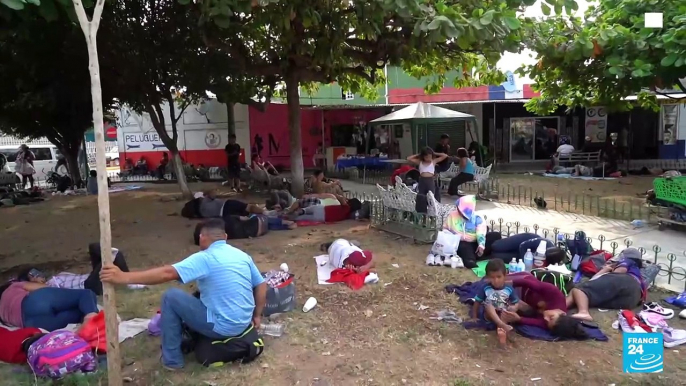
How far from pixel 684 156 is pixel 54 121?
24.2m

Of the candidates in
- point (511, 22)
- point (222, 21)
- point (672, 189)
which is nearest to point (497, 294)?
point (511, 22)

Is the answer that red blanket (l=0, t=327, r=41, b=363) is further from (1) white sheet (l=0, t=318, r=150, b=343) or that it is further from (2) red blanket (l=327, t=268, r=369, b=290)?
(2) red blanket (l=327, t=268, r=369, b=290)

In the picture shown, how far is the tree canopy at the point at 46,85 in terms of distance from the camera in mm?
11016

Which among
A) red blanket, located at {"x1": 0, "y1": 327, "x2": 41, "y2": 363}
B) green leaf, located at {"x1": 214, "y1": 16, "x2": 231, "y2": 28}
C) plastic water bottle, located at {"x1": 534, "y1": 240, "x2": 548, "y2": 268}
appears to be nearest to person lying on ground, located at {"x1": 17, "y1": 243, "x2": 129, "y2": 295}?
red blanket, located at {"x1": 0, "y1": 327, "x2": 41, "y2": 363}

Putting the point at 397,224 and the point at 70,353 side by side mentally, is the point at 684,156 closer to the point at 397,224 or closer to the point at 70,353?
the point at 397,224

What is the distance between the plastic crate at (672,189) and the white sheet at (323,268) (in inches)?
217

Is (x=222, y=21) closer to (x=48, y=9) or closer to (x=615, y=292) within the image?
(x=48, y=9)

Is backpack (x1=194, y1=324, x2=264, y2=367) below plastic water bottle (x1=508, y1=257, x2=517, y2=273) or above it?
below

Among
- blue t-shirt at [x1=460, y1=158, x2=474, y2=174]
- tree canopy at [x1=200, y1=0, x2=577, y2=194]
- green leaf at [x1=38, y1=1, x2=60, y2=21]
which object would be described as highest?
tree canopy at [x1=200, y1=0, x2=577, y2=194]

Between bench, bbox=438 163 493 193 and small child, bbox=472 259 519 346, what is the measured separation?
7.99 meters

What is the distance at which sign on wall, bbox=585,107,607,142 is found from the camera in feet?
75.5

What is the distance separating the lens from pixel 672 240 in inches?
312

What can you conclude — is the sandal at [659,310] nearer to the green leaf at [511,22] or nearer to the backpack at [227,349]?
the green leaf at [511,22]

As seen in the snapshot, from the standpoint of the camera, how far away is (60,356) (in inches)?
164
